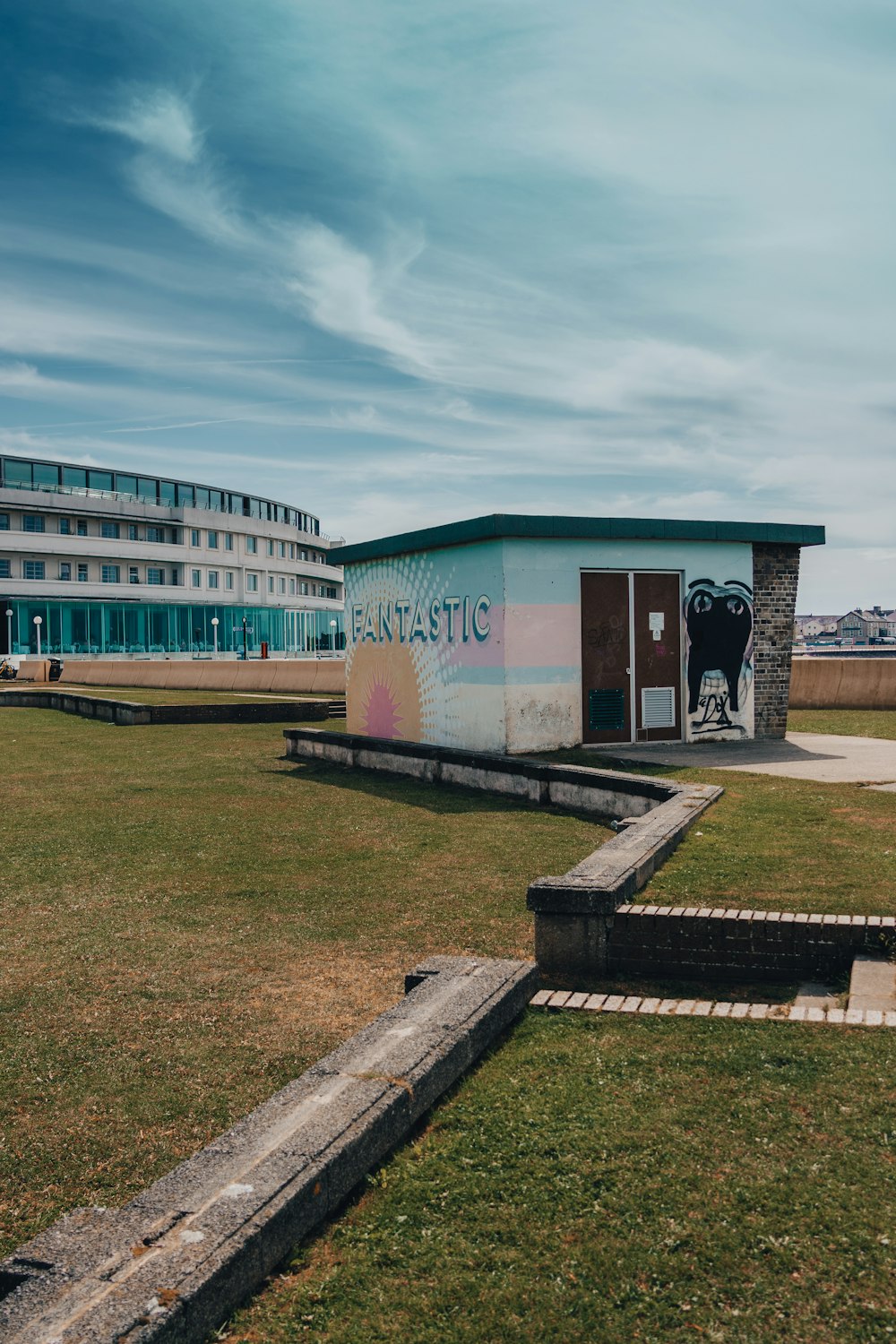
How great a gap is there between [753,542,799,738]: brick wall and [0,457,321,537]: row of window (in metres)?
68.4

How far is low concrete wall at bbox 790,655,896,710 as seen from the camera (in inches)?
976

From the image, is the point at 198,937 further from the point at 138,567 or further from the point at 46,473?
the point at 138,567

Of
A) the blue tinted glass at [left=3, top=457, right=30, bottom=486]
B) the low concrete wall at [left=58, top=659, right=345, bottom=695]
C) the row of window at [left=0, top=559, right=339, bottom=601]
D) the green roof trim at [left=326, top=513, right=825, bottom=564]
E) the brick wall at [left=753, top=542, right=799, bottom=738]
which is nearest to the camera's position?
the green roof trim at [left=326, top=513, right=825, bottom=564]

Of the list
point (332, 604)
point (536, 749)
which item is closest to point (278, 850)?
point (536, 749)

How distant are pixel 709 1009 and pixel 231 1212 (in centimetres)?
271

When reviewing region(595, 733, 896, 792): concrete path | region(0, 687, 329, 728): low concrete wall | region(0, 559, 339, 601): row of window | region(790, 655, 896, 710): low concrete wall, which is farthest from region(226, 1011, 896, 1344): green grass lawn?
region(0, 559, 339, 601): row of window

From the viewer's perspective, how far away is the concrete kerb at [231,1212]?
2.71 metres

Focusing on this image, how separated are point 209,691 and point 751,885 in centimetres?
3536

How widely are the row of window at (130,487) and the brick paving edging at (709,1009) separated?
254 feet

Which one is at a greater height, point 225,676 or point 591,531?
point 591,531

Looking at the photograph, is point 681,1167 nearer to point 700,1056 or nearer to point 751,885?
point 700,1056

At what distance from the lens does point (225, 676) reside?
40781mm

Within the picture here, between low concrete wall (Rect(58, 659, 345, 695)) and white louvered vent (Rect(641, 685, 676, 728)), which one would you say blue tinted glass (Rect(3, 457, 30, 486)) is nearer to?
low concrete wall (Rect(58, 659, 345, 695))

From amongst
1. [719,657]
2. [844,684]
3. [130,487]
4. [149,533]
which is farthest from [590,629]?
[130,487]
